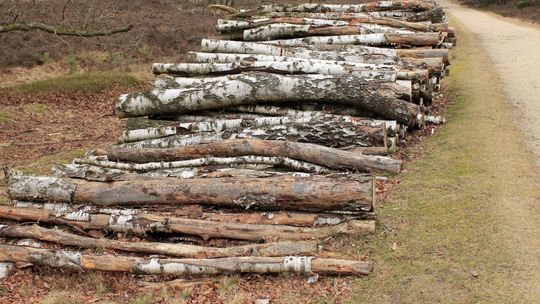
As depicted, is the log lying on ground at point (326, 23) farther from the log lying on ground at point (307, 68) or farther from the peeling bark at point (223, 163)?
the peeling bark at point (223, 163)

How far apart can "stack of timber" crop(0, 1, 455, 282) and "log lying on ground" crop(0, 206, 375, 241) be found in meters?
0.02

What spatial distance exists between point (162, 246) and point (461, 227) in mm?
4230

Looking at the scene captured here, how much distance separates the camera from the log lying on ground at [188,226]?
7.64 meters

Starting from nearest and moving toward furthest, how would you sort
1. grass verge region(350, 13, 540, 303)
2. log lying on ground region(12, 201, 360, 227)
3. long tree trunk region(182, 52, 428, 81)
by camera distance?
grass verge region(350, 13, 540, 303) → log lying on ground region(12, 201, 360, 227) → long tree trunk region(182, 52, 428, 81)

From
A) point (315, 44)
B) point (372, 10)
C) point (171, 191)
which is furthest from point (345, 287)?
point (372, 10)

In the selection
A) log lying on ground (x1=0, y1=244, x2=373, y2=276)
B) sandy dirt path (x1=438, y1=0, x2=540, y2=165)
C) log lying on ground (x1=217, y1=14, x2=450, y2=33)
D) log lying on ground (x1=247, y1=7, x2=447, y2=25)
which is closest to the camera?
log lying on ground (x1=0, y1=244, x2=373, y2=276)

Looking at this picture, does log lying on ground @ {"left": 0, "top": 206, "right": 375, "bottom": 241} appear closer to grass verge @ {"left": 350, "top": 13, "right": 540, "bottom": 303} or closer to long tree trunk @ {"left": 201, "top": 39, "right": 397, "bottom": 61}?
grass verge @ {"left": 350, "top": 13, "right": 540, "bottom": 303}

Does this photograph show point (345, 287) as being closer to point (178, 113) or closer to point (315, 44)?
point (178, 113)

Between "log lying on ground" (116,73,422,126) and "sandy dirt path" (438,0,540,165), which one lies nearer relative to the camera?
"log lying on ground" (116,73,422,126)

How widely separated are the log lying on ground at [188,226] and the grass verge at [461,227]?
2.13 feet

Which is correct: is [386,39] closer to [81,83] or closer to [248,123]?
[248,123]

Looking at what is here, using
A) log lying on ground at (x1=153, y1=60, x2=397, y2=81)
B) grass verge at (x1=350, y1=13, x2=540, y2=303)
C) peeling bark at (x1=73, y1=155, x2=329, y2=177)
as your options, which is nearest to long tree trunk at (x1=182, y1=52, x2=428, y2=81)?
log lying on ground at (x1=153, y1=60, x2=397, y2=81)

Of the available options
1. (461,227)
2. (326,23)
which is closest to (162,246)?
(461,227)

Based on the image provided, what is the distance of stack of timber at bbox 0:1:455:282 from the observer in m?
7.62
